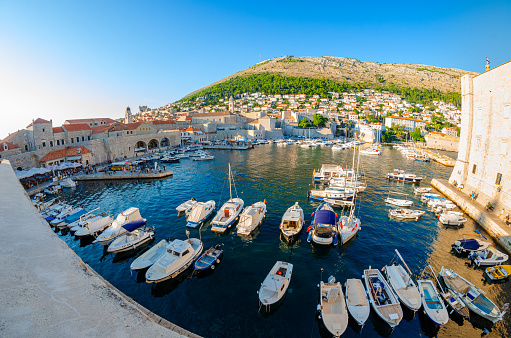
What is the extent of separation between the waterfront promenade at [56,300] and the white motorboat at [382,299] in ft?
31.8

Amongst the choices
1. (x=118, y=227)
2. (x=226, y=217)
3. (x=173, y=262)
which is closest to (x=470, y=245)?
(x=226, y=217)

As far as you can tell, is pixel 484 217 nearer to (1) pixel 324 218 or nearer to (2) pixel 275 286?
(1) pixel 324 218

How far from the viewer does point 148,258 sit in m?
14.5

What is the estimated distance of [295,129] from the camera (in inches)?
3986

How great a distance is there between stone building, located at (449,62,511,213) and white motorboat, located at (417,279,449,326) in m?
12.6

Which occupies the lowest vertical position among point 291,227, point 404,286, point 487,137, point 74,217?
point 404,286

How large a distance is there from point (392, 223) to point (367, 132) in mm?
79002

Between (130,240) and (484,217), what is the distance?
2784cm

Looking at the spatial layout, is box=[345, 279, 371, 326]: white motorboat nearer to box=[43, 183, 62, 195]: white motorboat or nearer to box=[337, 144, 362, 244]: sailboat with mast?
box=[337, 144, 362, 244]: sailboat with mast

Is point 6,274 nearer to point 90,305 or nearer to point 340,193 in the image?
point 90,305

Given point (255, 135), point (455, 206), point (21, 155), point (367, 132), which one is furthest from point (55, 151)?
point (367, 132)

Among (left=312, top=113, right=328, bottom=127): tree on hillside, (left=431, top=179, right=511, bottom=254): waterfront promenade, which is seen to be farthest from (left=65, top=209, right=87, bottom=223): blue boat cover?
(left=312, top=113, right=328, bottom=127): tree on hillside

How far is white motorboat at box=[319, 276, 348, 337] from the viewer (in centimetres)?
967

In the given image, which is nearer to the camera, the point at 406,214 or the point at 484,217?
the point at 484,217
